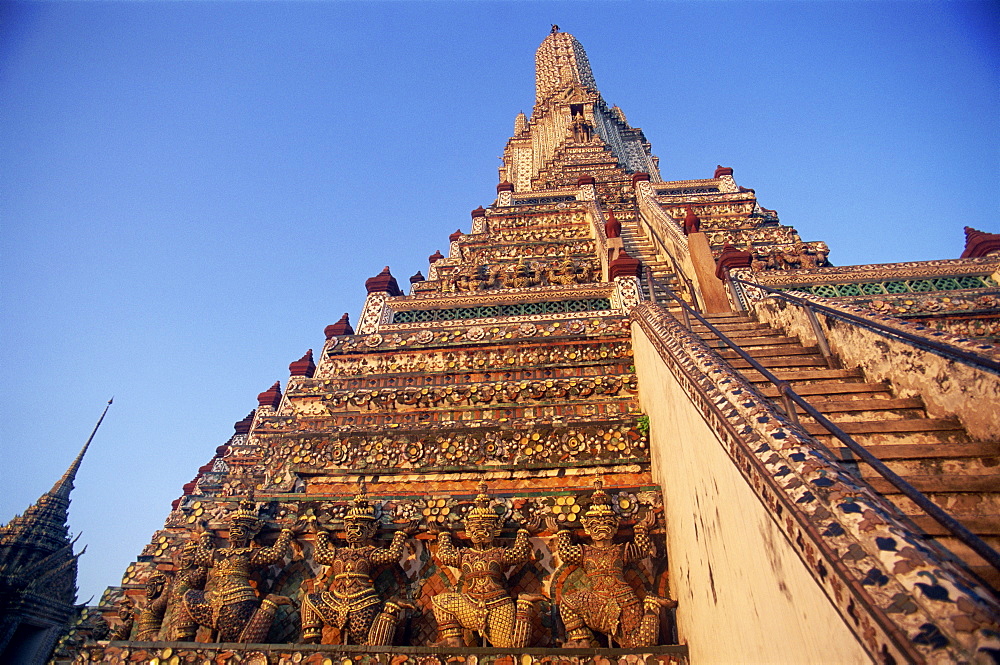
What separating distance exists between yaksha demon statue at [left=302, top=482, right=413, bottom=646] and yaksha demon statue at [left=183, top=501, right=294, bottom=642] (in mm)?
404

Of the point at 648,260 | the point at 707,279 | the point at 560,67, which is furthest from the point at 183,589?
the point at 560,67

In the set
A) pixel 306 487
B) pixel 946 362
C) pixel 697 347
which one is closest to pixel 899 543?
pixel 697 347

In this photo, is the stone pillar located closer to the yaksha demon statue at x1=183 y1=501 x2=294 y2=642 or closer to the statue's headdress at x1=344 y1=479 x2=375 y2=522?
the statue's headdress at x1=344 y1=479 x2=375 y2=522

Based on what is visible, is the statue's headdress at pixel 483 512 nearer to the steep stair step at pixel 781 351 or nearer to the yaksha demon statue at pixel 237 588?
the yaksha demon statue at pixel 237 588

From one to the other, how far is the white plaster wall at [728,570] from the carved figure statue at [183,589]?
Answer: 411 cm

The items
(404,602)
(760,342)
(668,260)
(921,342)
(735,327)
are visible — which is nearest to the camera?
(921,342)

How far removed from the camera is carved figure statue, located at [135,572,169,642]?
16.3ft

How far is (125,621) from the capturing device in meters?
5.64

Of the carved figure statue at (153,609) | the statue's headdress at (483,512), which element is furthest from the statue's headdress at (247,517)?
the statue's headdress at (483,512)

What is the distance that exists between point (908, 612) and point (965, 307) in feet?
26.0

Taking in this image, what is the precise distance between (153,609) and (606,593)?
428cm

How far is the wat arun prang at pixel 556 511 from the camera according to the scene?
77.6 inches

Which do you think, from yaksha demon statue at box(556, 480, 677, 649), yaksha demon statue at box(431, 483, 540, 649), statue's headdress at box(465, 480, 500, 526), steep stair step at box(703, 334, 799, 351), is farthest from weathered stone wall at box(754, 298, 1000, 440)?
statue's headdress at box(465, 480, 500, 526)

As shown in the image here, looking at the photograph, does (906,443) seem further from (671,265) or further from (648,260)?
(648,260)
